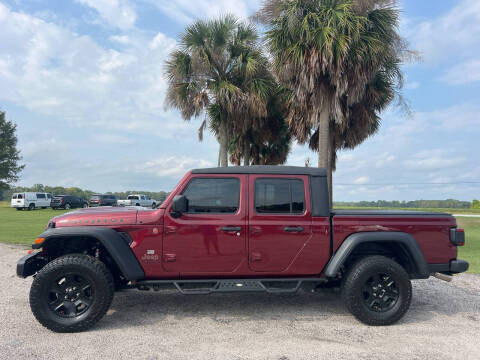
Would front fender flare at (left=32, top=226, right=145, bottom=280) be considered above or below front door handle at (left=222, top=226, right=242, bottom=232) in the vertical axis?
below

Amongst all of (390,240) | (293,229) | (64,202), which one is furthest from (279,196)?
(64,202)

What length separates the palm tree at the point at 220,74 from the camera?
14430 millimetres

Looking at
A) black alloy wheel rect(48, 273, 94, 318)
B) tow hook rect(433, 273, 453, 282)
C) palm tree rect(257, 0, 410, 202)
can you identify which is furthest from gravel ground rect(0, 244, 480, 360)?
palm tree rect(257, 0, 410, 202)

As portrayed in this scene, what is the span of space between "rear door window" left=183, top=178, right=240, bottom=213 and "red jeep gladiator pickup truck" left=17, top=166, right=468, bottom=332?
0.01 meters

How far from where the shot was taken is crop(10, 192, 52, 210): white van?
2995 centimetres

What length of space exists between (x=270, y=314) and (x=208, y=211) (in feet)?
5.11

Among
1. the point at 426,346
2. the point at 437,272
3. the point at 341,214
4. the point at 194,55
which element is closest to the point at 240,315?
the point at 341,214

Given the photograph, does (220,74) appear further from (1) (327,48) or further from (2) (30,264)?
(2) (30,264)

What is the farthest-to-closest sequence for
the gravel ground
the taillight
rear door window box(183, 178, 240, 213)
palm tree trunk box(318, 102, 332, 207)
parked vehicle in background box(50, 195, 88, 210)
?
parked vehicle in background box(50, 195, 88, 210)
palm tree trunk box(318, 102, 332, 207)
the taillight
rear door window box(183, 178, 240, 213)
the gravel ground

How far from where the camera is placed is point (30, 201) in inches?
1208

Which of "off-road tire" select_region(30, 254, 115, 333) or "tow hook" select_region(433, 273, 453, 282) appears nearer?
"off-road tire" select_region(30, 254, 115, 333)

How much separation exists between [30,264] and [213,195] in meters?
2.30

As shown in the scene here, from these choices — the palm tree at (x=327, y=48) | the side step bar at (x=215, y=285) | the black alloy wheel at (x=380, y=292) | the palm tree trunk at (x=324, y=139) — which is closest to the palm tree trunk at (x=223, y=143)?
the palm tree at (x=327, y=48)

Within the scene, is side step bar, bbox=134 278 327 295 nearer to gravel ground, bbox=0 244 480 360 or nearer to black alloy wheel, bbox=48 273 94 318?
gravel ground, bbox=0 244 480 360
